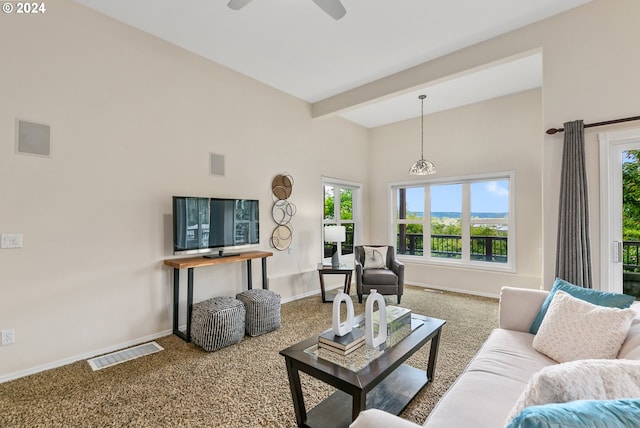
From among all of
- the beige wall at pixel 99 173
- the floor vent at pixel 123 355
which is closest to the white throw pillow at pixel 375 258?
the beige wall at pixel 99 173

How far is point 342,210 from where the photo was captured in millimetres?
5824

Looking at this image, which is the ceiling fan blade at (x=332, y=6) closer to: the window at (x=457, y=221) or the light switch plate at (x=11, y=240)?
the light switch plate at (x=11, y=240)

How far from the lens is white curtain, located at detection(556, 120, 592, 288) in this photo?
2637 millimetres

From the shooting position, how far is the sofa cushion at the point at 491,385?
1.24 metres

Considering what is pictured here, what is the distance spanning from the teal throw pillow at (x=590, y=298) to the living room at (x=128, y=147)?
3.22ft

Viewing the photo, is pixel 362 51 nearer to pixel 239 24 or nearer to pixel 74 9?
pixel 239 24

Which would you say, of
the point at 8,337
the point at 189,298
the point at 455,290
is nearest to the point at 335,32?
the point at 189,298

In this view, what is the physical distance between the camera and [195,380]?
7.72ft

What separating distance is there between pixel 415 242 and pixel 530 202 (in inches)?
78.9

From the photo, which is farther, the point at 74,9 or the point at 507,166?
the point at 507,166

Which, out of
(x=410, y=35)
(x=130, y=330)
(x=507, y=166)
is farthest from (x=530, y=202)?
(x=130, y=330)

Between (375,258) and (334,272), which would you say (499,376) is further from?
(375,258)

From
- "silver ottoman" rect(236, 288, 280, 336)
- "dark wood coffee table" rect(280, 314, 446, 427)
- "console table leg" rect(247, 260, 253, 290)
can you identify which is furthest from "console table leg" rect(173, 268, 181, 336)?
"dark wood coffee table" rect(280, 314, 446, 427)

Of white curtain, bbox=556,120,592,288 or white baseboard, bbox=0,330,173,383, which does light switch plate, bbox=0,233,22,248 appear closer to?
white baseboard, bbox=0,330,173,383
